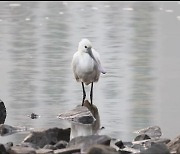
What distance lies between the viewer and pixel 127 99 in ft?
36.9

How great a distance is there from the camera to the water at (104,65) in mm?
10266

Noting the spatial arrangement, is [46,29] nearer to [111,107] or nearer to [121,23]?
[121,23]

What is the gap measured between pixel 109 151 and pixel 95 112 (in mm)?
3638

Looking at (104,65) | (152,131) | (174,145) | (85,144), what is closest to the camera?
(85,144)

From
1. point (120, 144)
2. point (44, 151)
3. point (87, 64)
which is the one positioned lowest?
point (120, 144)

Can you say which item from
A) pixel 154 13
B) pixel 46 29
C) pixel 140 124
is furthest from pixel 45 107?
pixel 154 13

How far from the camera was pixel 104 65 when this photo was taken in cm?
1431

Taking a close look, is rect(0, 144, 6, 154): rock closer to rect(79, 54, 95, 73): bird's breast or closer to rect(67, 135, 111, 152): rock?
rect(67, 135, 111, 152): rock

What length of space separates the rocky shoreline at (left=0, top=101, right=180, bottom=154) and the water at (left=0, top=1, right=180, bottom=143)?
0.87ft

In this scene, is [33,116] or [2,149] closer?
[2,149]

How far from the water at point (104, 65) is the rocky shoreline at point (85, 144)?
0.27m

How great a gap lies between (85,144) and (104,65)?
22.2ft

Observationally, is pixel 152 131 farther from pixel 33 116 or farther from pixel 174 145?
pixel 33 116

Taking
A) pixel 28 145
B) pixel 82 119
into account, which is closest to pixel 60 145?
pixel 28 145
